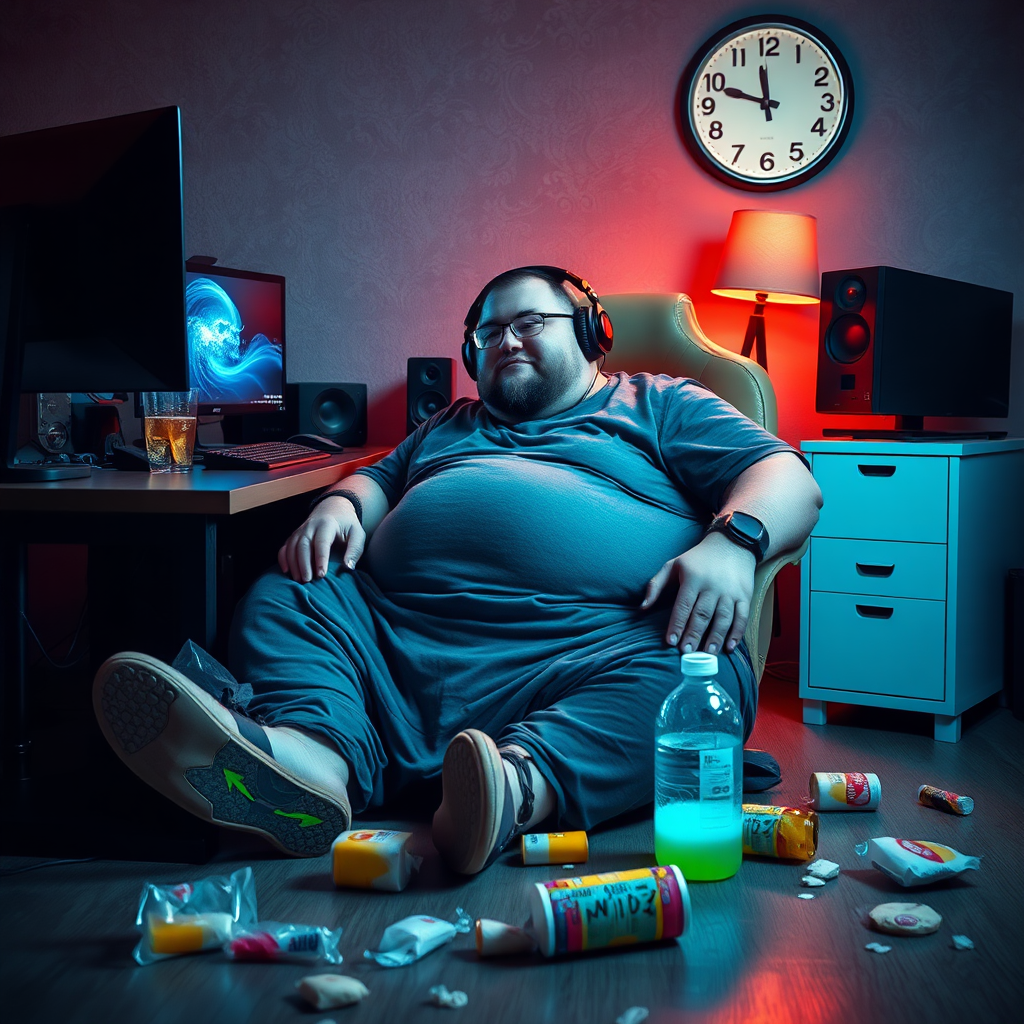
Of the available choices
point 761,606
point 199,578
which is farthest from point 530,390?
point 199,578

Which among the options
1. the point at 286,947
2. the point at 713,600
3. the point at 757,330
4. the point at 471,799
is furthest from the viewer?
the point at 757,330

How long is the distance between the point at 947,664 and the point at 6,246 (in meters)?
1.89

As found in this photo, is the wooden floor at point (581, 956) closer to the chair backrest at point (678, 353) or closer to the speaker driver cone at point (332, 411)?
the chair backrest at point (678, 353)

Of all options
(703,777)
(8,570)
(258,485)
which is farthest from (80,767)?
(703,777)

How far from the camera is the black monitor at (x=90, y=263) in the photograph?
144cm

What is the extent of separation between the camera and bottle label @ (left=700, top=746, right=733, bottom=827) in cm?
122

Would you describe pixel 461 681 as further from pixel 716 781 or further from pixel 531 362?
pixel 531 362

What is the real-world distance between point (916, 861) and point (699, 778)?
0.31m

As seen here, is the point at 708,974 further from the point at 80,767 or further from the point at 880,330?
the point at 880,330

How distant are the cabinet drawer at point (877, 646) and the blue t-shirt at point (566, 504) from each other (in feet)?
1.98

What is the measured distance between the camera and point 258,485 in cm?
146

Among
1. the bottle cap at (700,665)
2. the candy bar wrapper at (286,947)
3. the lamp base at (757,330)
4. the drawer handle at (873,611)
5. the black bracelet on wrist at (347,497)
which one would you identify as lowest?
the candy bar wrapper at (286,947)

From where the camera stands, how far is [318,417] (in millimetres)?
2557

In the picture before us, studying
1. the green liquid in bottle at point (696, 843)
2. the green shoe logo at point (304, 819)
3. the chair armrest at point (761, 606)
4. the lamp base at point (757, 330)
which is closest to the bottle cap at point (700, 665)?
the green liquid in bottle at point (696, 843)
